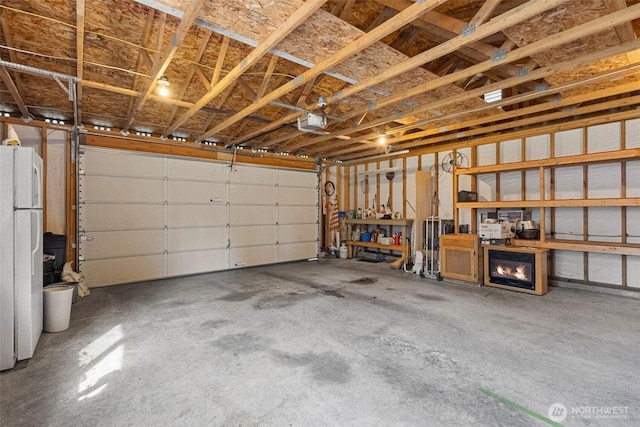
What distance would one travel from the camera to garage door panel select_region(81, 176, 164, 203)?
17.3 feet

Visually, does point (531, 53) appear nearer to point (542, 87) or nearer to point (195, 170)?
point (542, 87)

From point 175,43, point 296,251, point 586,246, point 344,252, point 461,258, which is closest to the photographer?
point 175,43

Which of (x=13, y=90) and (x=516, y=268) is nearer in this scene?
(x=13, y=90)

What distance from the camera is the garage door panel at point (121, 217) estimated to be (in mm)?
5266

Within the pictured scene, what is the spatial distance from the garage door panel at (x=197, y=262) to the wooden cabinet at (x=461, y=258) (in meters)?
4.73

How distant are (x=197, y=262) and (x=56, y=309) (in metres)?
3.16

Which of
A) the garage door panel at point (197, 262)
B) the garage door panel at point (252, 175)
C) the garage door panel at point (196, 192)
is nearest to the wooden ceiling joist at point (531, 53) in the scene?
the garage door panel at point (252, 175)

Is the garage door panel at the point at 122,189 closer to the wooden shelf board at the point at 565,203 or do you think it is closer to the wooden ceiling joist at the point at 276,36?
the wooden ceiling joist at the point at 276,36

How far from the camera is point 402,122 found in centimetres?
543

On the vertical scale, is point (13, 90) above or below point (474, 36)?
above

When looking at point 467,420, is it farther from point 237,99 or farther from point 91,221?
point 91,221

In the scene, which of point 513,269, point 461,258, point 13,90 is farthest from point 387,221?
point 13,90

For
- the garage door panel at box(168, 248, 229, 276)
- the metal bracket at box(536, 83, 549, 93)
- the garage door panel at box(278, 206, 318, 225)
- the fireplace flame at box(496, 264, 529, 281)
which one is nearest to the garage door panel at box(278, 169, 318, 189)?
the garage door panel at box(278, 206, 318, 225)

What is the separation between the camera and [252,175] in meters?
7.21
